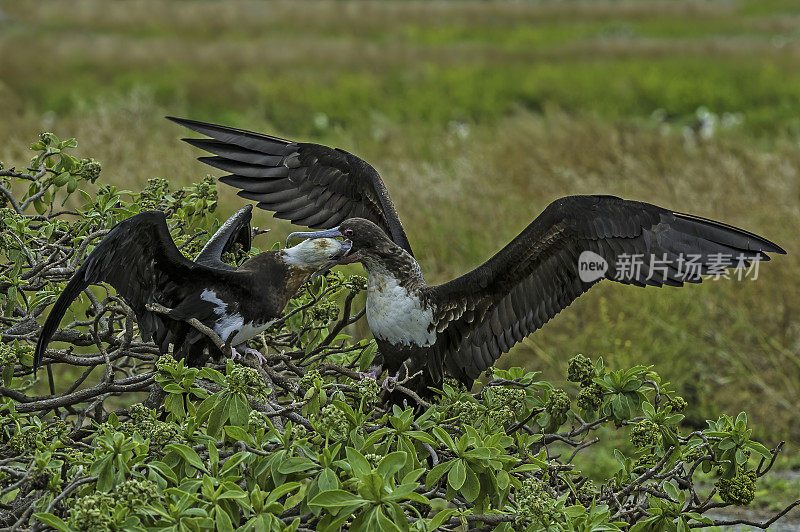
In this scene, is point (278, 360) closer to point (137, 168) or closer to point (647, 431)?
point (647, 431)

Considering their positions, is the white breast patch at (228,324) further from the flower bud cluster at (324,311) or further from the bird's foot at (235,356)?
the flower bud cluster at (324,311)

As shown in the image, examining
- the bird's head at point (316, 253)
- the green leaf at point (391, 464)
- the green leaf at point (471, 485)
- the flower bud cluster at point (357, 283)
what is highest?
the bird's head at point (316, 253)

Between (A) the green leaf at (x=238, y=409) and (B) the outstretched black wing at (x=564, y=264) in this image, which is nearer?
(A) the green leaf at (x=238, y=409)

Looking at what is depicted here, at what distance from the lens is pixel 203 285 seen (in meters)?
2.73

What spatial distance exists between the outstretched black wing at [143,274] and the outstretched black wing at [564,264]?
2.51 ft

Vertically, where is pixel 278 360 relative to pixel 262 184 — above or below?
below

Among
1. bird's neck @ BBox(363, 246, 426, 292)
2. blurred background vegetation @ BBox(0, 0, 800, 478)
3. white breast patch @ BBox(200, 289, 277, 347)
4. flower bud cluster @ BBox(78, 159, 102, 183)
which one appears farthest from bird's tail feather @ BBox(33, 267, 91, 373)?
blurred background vegetation @ BBox(0, 0, 800, 478)

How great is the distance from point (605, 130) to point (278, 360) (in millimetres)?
7146

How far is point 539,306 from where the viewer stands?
10.3 feet

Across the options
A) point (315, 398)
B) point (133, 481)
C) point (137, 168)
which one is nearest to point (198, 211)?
point (315, 398)

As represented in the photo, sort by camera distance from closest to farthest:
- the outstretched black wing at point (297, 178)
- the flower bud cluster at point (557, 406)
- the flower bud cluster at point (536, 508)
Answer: the flower bud cluster at point (536, 508), the flower bud cluster at point (557, 406), the outstretched black wing at point (297, 178)

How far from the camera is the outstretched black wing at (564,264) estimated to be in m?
2.90

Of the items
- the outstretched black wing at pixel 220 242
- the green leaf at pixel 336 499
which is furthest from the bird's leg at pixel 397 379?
the green leaf at pixel 336 499

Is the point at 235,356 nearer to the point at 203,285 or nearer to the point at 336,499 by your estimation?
the point at 203,285
